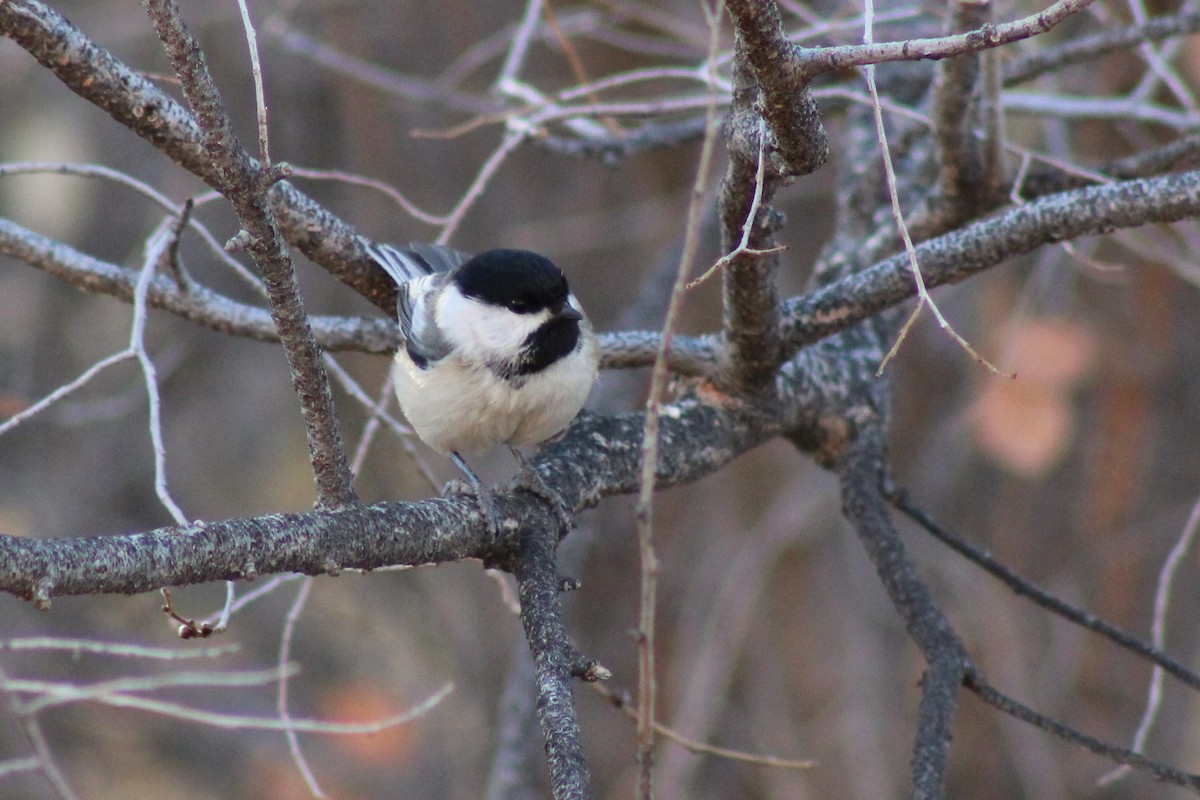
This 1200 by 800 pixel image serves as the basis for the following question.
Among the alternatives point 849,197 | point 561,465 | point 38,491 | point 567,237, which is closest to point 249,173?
point 561,465

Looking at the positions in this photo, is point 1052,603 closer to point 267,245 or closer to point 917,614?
point 917,614

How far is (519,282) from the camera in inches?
105

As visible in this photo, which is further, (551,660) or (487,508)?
(487,508)

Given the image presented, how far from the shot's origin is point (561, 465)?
7.48ft

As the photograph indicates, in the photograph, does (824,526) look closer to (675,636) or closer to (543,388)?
(675,636)

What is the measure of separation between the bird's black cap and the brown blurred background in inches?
48.6

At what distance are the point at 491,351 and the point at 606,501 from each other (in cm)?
240

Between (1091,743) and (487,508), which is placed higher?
(487,508)

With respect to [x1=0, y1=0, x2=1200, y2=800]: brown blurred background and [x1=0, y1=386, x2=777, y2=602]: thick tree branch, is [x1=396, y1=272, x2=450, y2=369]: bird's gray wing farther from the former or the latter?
[x1=0, y1=0, x2=1200, y2=800]: brown blurred background

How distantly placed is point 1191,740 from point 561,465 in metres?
3.67

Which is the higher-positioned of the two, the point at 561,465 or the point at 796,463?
the point at 796,463

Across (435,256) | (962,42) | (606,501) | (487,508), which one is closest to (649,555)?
(962,42)

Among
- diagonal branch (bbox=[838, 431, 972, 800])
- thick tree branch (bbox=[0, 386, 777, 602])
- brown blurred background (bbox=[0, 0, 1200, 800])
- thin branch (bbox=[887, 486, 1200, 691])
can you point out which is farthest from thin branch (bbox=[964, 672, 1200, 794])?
brown blurred background (bbox=[0, 0, 1200, 800])

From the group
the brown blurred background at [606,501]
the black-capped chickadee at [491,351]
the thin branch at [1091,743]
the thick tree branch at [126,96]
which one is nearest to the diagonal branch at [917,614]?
the thin branch at [1091,743]
